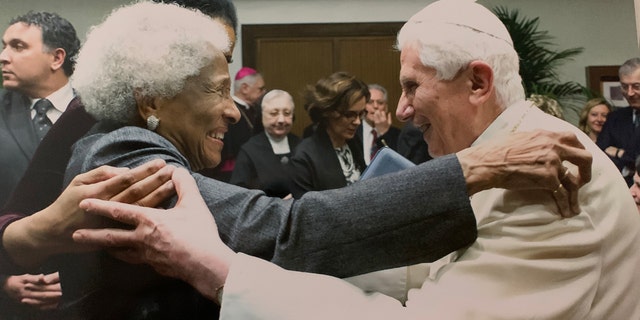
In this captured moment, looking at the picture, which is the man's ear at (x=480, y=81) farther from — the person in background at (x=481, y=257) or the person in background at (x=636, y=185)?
the person in background at (x=636, y=185)

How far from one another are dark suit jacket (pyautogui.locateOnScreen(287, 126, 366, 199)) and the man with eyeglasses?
0.57 meters

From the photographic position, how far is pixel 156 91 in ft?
3.94

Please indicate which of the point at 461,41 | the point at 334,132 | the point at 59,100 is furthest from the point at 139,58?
the point at 461,41

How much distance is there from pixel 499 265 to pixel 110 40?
767 mm

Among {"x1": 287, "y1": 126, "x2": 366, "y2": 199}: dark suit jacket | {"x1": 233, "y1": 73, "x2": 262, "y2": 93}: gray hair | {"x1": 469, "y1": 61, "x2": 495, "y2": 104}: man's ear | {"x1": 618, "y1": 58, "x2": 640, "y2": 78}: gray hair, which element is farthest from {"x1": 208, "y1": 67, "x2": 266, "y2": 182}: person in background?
{"x1": 618, "y1": 58, "x2": 640, "y2": 78}: gray hair

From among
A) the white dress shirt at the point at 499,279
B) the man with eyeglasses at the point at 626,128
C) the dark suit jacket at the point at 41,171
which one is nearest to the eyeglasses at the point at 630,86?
the man with eyeglasses at the point at 626,128

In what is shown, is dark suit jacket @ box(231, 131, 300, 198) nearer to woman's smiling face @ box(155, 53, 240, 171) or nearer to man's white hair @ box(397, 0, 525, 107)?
woman's smiling face @ box(155, 53, 240, 171)

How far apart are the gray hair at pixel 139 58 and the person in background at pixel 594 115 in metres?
0.87

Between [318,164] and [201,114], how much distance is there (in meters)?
0.31

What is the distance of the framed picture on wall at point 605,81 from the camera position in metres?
1.63

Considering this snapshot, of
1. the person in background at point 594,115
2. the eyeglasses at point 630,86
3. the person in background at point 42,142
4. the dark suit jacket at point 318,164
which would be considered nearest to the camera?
the person in background at point 42,142

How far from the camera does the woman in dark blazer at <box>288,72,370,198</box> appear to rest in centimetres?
145

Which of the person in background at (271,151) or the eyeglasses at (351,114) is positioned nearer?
the person in background at (271,151)

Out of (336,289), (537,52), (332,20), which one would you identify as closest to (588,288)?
(336,289)
